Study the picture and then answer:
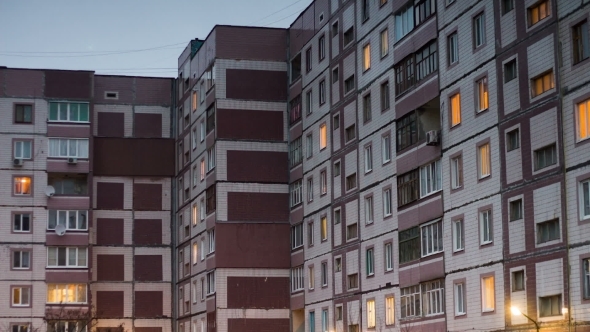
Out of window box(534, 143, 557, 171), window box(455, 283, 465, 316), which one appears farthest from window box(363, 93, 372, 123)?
window box(534, 143, 557, 171)

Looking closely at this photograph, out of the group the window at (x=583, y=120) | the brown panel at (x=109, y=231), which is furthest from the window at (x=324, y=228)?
the window at (x=583, y=120)

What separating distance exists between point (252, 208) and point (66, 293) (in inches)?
698

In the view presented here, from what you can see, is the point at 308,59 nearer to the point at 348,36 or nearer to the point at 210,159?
the point at 348,36

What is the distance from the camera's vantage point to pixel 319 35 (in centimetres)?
7569

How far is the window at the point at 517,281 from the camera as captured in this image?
50531mm

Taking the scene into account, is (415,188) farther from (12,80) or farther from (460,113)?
(12,80)

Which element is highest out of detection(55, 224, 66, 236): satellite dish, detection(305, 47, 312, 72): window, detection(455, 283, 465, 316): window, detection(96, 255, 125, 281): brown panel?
detection(305, 47, 312, 72): window

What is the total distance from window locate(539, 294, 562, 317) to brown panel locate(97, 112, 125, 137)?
50688 millimetres

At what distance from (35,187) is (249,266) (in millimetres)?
19510

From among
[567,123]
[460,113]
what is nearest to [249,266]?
[460,113]

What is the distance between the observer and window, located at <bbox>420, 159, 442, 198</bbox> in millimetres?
58966

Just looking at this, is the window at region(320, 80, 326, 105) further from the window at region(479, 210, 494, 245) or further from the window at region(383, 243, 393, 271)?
the window at region(479, 210, 494, 245)

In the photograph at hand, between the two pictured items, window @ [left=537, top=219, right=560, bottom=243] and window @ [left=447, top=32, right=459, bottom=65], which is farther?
window @ [left=447, top=32, right=459, bottom=65]

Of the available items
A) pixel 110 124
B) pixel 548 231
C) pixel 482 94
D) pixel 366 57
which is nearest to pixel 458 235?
pixel 482 94
